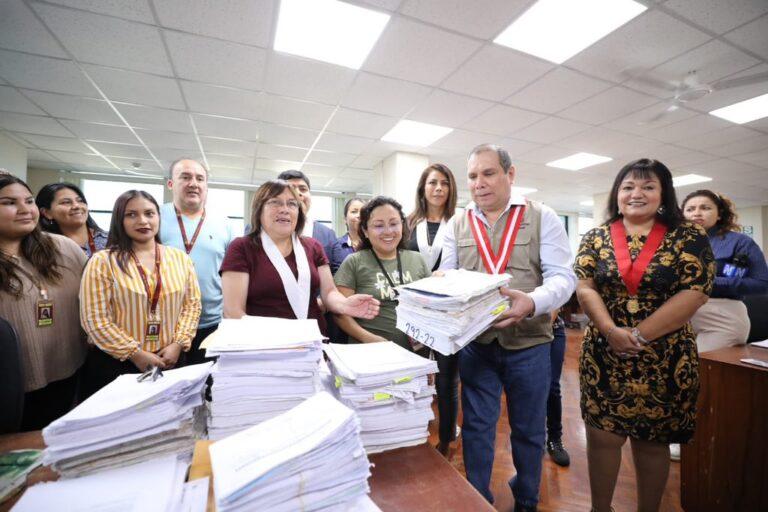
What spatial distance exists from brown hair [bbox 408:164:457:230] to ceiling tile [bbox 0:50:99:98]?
3.43 meters

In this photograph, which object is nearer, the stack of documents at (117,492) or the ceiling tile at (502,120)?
the stack of documents at (117,492)

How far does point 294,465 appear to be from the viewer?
49 centimetres

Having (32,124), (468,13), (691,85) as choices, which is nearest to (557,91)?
(691,85)

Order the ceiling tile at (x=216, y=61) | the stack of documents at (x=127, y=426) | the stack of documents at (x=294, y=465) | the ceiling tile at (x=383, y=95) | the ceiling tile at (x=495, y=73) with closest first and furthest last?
the stack of documents at (x=294, y=465), the stack of documents at (x=127, y=426), the ceiling tile at (x=216, y=61), the ceiling tile at (x=495, y=73), the ceiling tile at (x=383, y=95)

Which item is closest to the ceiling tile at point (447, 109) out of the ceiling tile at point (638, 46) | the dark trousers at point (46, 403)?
the ceiling tile at point (638, 46)

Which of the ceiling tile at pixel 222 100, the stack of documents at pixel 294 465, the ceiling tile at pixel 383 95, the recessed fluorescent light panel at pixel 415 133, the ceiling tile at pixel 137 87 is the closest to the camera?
the stack of documents at pixel 294 465

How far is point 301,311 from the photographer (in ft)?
4.75

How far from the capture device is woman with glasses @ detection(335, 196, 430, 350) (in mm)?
1580

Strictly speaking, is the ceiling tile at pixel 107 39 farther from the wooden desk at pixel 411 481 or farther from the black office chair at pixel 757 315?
the black office chair at pixel 757 315

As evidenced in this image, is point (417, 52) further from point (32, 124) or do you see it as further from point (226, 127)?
point (32, 124)

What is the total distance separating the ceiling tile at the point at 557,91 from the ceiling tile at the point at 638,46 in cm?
13

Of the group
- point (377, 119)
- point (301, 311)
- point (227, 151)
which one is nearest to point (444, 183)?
point (301, 311)

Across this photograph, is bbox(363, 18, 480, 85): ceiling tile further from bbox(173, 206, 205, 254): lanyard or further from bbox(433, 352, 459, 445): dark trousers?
bbox(433, 352, 459, 445): dark trousers

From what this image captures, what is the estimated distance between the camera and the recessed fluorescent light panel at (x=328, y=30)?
2338 millimetres
